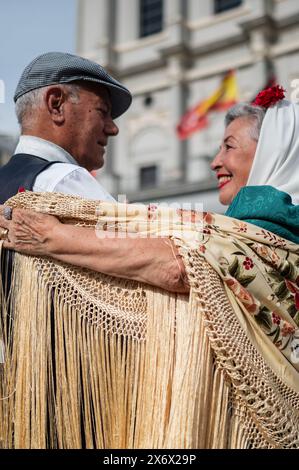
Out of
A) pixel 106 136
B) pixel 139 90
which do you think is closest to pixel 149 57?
pixel 139 90

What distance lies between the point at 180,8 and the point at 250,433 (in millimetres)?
17281

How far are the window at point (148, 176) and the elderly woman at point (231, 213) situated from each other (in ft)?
48.1

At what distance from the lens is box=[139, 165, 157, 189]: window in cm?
1686

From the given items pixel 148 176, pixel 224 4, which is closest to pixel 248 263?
pixel 148 176

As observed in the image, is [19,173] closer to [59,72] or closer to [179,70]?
[59,72]

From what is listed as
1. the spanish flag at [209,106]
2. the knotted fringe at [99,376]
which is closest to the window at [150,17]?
the spanish flag at [209,106]

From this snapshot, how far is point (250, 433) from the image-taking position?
4.58ft

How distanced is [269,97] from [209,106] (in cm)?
1425

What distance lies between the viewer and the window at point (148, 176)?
16859 millimetres

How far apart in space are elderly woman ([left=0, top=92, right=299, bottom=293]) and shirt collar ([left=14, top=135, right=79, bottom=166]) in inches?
9.1

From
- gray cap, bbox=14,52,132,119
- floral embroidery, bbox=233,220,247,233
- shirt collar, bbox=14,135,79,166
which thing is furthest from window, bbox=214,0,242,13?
floral embroidery, bbox=233,220,247,233

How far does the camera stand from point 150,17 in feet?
59.9

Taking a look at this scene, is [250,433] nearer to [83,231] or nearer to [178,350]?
[178,350]

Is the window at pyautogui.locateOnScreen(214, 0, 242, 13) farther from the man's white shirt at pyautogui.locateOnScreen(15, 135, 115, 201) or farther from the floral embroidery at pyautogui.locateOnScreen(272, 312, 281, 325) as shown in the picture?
the floral embroidery at pyautogui.locateOnScreen(272, 312, 281, 325)
